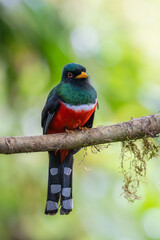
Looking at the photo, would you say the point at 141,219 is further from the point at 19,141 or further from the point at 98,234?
the point at 19,141

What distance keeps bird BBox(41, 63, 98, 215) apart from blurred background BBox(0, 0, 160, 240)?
2.39 feet

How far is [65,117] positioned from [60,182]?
31.9 inches

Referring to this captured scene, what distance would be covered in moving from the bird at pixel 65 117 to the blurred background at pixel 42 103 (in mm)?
728

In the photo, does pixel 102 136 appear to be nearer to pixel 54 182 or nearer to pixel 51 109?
pixel 51 109

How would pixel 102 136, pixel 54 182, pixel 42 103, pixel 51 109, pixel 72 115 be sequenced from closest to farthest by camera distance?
pixel 102 136 < pixel 72 115 < pixel 51 109 < pixel 54 182 < pixel 42 103

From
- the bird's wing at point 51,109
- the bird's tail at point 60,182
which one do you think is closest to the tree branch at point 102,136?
the bird's wing at point 51,109

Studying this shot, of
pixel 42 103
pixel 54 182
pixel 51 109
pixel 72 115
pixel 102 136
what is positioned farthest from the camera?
pixel 42 103

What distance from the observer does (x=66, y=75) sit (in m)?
4.58

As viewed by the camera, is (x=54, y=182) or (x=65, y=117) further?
(x=54, y=182)

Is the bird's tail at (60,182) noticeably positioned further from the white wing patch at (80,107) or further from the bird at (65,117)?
the white wing patch at (80,107)

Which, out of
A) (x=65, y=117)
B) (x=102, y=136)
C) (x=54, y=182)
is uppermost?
(x=65, y=117)

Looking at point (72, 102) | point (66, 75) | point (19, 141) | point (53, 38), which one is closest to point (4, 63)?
point (53, 38)

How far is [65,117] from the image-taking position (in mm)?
4273

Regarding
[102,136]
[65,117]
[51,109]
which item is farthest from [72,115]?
[102,136]
